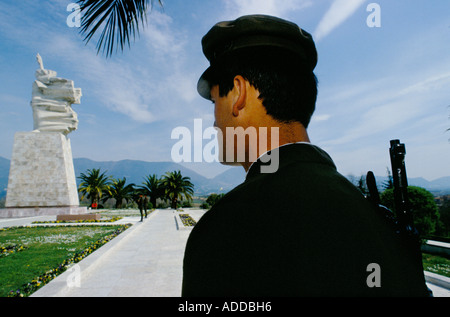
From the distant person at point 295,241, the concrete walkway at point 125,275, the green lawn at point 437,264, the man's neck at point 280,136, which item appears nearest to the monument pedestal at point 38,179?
the concrete walkway at point 125,275

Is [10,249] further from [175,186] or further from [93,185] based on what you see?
[93,185]

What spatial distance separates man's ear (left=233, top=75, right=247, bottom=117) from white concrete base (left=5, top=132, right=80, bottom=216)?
25.0 m

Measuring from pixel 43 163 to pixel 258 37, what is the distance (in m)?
26.0

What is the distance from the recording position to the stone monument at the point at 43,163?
21406 millimetres

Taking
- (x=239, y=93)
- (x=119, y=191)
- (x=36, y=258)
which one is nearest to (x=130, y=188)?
(x=119, y=191)

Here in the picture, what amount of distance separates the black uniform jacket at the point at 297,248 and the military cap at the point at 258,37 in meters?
0.57

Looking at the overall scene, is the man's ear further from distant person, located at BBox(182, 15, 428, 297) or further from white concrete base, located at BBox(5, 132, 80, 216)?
white concrete base, located at BBox(5, 132, 80, 216)

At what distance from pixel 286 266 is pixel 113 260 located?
7.77 m

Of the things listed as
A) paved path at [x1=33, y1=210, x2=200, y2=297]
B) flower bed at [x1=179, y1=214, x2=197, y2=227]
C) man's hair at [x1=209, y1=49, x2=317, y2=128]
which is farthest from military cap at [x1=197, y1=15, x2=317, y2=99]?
flower bed at [x1=179, y1=214, x2=197, y2=227]

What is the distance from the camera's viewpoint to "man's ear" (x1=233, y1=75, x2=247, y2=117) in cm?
98

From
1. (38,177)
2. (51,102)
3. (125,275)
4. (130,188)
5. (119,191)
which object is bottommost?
(125,275)

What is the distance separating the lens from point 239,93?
3.26 feet

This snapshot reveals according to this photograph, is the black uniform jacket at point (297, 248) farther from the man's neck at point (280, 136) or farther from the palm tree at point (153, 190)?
the palm tree at point (153, 190)
